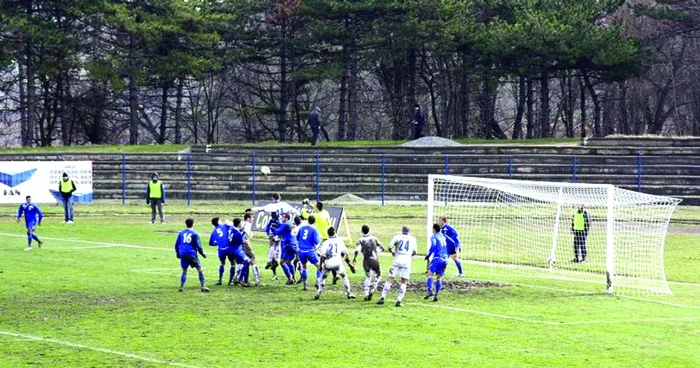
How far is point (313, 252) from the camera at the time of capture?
27.3 metres

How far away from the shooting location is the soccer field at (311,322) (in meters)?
19.4

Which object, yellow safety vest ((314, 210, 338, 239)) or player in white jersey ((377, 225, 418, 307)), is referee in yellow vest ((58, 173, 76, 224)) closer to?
yellow safety vest ((314, 210, 338, 239))

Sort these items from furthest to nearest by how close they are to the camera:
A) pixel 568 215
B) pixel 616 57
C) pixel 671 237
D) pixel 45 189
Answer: pixel 616 57 < pixel 45 189 < pixel 568 215 < pixel 671 237

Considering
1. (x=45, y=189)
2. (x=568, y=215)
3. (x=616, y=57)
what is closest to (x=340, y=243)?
(x=568, y=215)

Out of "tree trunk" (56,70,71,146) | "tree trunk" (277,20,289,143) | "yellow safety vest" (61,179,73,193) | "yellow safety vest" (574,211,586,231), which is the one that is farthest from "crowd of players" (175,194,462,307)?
"tree trunk" (56,70,71,146)

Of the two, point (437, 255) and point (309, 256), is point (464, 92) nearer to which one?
point (309, 256)

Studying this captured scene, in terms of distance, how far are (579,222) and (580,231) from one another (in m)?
0.29

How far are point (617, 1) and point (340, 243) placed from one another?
44745 millimetres

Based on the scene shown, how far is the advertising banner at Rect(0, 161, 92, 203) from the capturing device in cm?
5160

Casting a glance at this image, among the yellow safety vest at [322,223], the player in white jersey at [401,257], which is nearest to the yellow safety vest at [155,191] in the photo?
the yellow safety vest at [322,223]

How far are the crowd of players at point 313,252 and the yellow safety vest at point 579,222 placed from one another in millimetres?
5630

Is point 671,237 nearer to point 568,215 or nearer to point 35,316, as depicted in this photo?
point 568,215

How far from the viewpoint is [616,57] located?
209 ft

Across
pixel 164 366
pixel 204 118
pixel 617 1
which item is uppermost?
pixel 617 1
